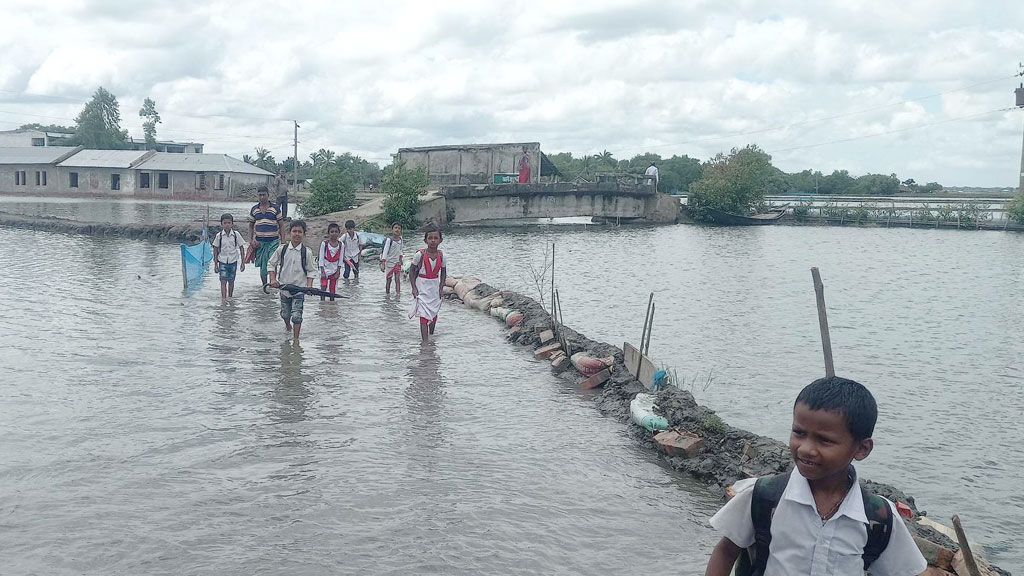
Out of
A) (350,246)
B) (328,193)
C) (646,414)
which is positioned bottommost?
(646,414)

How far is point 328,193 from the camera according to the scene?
3891 cm

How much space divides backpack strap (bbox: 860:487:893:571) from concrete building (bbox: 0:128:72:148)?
271 ft

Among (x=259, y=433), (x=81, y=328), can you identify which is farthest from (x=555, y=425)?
(x=81, y=328)

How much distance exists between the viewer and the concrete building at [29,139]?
74062 mm

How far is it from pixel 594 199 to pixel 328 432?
42.7 meters

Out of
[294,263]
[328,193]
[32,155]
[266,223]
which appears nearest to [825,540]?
[294,263]

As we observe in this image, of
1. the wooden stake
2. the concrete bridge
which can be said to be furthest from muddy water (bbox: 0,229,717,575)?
the concrete bridge

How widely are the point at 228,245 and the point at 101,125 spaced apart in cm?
7479

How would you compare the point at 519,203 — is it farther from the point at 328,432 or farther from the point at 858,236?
the point at 328,432

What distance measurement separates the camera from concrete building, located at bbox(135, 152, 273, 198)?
188 ft

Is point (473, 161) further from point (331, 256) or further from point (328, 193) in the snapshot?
point (331, 256)

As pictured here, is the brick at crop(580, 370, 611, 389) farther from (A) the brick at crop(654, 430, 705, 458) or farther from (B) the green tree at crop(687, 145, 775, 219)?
(B) the green tree at crop(687, 145, 775, 219)

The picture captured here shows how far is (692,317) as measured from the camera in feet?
57.8

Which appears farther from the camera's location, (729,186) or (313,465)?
(729,186)
